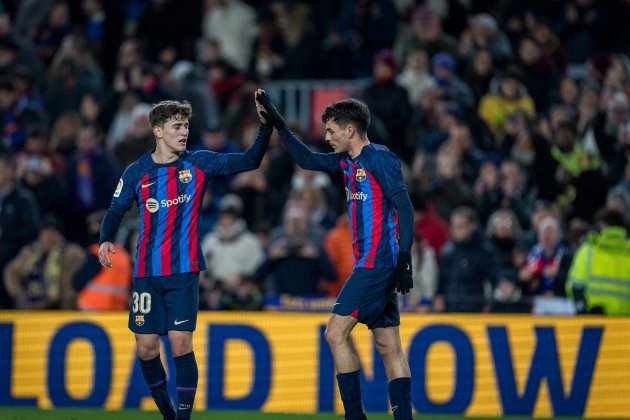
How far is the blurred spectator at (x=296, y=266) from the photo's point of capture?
14734 mm

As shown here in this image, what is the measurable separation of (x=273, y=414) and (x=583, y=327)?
2.99m

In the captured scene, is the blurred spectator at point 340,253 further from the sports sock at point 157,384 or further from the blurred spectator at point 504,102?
the sports sock at point 157,384

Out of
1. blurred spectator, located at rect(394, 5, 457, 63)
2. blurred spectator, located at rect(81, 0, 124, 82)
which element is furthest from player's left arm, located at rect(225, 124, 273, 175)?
blurred spectator, located at rect(81, 0, 124, 82)

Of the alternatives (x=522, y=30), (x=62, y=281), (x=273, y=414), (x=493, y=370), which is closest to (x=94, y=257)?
(x=62, y=281)

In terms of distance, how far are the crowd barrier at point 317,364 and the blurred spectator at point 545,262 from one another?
145cm

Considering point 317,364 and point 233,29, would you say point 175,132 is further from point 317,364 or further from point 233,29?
point 233,29

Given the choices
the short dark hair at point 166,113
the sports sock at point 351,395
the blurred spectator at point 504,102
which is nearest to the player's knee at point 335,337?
the sports sock at point 351,395

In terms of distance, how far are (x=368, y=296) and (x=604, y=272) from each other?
4.68 metres

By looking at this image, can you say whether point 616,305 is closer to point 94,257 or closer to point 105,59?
point 94,257

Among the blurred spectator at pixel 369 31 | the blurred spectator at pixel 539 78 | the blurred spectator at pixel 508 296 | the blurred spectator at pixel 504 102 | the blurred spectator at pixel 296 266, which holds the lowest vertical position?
the blurred spectator at pixel 508 296

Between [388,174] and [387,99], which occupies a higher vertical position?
[387,99]

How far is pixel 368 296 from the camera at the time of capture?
912 centimetres

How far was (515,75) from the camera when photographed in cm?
1650

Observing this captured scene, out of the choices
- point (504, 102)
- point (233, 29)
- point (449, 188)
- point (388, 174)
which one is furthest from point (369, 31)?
point (388, 174)
